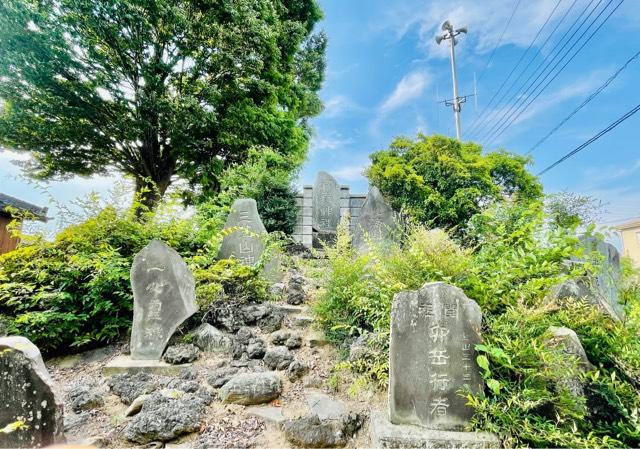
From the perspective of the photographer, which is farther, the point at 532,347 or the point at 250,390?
the point at 250,390

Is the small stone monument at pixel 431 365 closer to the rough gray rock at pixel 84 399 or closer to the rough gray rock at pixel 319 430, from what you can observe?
the rough gray rock at pixel 319 430

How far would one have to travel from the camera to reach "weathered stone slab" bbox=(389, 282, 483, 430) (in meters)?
2.08

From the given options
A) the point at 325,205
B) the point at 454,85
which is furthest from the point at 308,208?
the point at 454,85

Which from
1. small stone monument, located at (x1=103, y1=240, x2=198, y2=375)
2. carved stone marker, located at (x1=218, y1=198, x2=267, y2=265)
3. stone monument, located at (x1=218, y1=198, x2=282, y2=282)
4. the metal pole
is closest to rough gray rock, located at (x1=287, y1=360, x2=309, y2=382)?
small stone monument, located at (x1=103, y1=240, x2=198, y2=375)

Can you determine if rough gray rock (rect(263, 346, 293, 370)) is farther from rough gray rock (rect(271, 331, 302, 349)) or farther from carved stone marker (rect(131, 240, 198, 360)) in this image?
carved stone marker (rect(131, 240, 198, 360))

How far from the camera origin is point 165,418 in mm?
2182

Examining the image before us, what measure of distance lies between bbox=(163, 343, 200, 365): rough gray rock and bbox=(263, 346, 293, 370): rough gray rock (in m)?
0.72

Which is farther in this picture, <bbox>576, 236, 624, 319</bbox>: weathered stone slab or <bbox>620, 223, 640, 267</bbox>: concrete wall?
<bbox>620, 223, 640, 267</bbox>: concrete wall

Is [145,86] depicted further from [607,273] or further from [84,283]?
[607,273]

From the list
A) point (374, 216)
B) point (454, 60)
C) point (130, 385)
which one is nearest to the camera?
point (130, 385)

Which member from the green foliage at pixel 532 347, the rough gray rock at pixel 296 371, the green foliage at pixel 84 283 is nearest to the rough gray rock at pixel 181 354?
the green foliage at pixel 84 283

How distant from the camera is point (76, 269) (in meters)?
3.61

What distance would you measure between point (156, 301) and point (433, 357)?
2748 mm

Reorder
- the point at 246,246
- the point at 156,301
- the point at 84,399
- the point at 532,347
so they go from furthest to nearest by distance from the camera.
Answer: the point at 246,246, the point at 156,301, the point at 84,399, the point at 532,347
